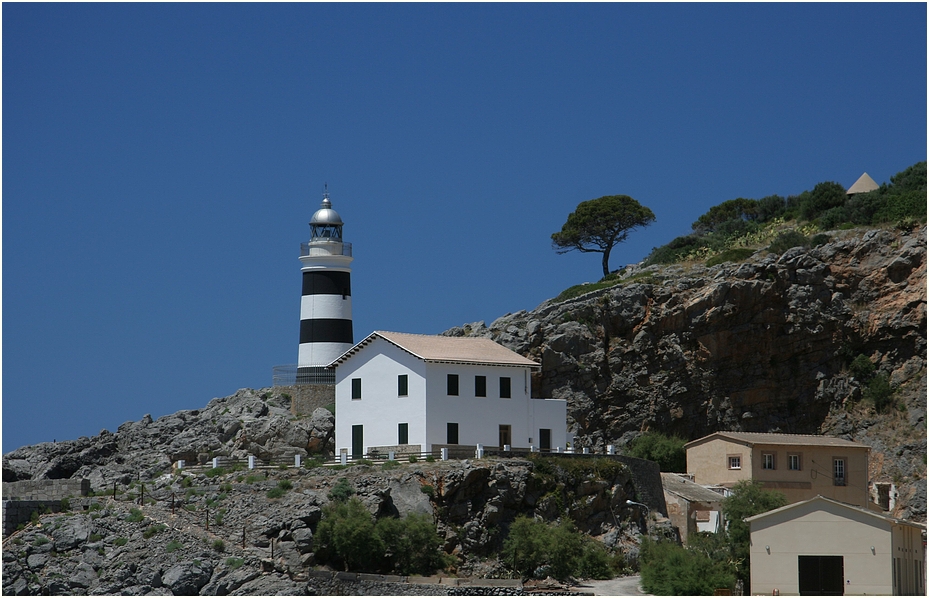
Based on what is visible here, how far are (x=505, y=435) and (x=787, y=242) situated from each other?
88.5 ft

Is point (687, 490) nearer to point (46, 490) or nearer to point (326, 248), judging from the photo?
point (326, 248)

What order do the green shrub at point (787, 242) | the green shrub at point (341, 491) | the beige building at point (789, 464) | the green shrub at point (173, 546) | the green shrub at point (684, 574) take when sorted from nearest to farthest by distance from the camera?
the green shrub at point (684, 574), the green shrub at point (173, 546), the green shrub at point (341, 491), the beige building at point (789, 464), the green shrub at point (787, 242)

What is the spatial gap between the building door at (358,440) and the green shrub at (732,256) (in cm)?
2626

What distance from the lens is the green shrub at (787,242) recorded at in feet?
232

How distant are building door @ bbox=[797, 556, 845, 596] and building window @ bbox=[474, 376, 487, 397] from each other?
1546 cm

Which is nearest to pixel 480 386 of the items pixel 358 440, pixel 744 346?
pixel 358 440

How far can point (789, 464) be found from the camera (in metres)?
56.6

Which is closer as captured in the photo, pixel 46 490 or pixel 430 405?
pixel 46 490

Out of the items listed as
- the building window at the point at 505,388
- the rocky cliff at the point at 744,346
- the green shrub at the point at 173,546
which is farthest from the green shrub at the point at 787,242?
the green shrub at the point at 173,546

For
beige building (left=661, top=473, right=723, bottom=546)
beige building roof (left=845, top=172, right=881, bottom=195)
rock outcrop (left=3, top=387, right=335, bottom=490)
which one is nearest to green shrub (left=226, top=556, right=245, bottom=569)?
rock outcrop (left=3, top=387, right=335, bottom=490)

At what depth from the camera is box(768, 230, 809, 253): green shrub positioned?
70.6m

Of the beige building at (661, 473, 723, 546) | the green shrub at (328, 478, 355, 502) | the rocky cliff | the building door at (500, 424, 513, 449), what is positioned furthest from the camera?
the rocky cliff

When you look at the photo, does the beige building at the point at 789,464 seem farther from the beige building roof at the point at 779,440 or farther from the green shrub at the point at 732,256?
the green shrub at the point at 732,256

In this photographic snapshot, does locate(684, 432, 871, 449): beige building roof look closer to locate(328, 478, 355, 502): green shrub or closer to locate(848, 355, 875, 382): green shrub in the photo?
locate(848, 355, 875, 382): green shrub
